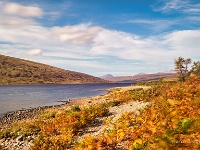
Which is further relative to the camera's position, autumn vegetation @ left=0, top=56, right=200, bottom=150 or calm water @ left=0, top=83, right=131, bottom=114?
calm water @ left=0, top=83, right=131, bottom=114

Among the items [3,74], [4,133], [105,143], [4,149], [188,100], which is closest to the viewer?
[105,143]

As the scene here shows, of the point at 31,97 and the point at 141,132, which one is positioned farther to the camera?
the point at 31,97

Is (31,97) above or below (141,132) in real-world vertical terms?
below

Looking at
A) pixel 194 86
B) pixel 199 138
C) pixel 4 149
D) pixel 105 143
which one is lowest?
pixel 4 149

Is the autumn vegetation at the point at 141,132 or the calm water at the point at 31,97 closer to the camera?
the autumn vegetation at the point at 141,132

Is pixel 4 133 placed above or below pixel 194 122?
below

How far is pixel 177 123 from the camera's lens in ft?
36.7

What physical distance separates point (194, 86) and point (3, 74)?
625 feet

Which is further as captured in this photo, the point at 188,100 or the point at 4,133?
the point at 4,133

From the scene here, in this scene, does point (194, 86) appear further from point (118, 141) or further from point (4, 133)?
point (4, 133)

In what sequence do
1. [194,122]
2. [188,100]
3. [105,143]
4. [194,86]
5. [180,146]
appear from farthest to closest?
[194,86], [188,100], [105,143], [194,122], [180,146]

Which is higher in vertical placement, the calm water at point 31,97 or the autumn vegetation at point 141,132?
the autumn vegetation at point 141,132

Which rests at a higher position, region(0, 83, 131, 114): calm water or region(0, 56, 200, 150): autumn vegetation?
region(0, 56, 200, 150): autumn vegetation

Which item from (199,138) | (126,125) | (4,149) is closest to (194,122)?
(199,138)
